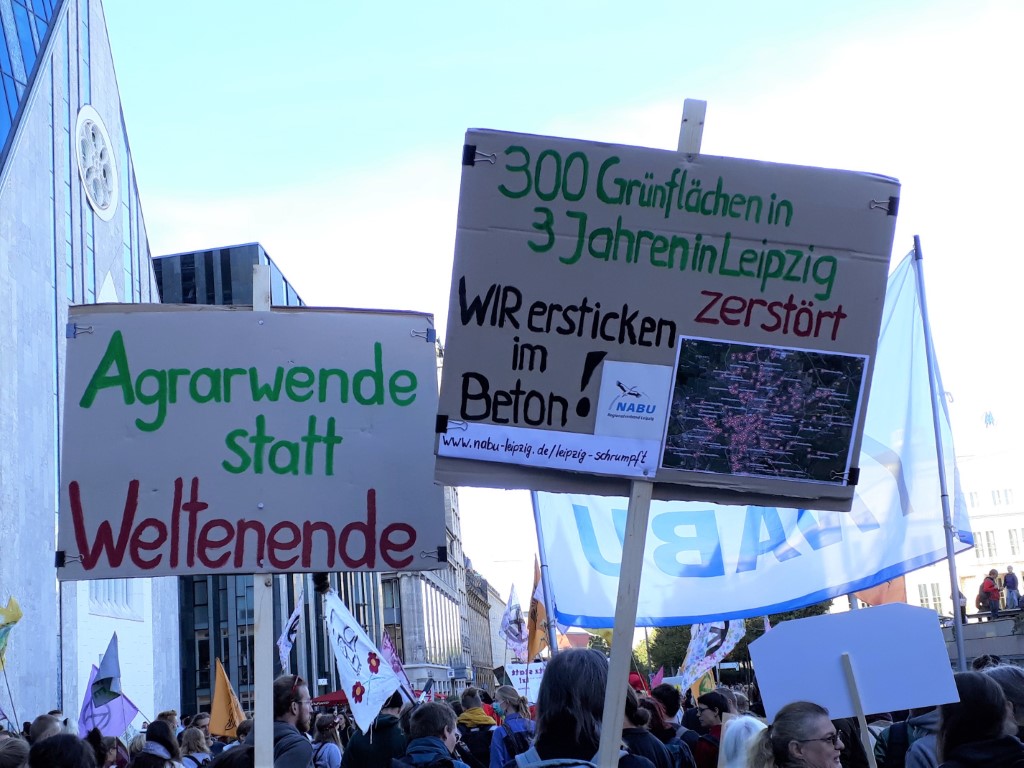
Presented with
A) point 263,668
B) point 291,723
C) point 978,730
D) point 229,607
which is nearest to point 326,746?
point 291,723

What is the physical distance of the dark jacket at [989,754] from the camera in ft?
12.3

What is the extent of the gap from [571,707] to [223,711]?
1057cm

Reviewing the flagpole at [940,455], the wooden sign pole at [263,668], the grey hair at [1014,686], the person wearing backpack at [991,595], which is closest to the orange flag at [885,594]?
the flagpole at [940,455]

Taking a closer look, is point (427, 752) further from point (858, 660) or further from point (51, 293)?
point (51, 293)

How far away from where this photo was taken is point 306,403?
16.3 feet

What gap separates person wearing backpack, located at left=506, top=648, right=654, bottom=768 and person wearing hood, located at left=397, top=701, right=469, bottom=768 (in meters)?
2.30

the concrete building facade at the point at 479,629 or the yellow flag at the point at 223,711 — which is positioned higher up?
the yellow flag at the point at 223,711

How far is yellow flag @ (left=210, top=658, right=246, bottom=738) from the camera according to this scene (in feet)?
42.8

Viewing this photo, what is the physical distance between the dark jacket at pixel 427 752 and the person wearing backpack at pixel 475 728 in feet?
12.4

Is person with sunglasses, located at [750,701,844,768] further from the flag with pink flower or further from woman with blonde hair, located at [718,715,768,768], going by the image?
the flag with pink flower

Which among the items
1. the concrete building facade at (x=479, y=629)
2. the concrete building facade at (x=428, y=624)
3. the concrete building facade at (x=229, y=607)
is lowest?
the concrete building facade at (x=479, y=629)

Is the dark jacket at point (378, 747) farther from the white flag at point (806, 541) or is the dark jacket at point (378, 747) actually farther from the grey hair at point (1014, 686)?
the grey hair at point (1014, 686)

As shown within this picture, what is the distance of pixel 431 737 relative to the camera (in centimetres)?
596

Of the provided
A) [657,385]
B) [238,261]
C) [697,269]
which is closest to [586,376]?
[657,385]
